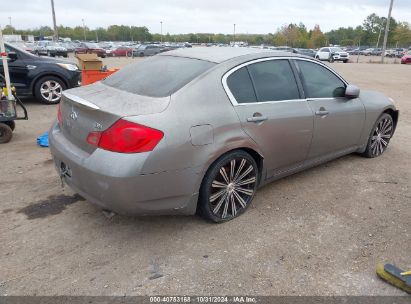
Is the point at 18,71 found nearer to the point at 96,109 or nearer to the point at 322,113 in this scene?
the point at 96,109

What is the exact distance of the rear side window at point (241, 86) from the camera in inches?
129

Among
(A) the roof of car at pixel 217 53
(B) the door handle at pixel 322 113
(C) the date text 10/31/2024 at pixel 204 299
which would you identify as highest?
(A) the roof of car at pixel 217 53

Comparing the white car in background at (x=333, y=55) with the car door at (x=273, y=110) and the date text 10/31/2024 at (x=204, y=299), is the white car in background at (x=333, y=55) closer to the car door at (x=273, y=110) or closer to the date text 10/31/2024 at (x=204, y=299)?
the car door at (x=273, y=110)

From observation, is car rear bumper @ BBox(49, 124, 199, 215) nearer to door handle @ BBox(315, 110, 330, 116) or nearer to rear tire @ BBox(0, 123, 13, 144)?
door handle @ BBox(315, 110, 330, 116)

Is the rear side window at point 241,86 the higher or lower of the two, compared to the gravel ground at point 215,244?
higher

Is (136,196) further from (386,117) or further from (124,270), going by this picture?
(386,117)

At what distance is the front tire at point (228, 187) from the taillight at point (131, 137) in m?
0.66

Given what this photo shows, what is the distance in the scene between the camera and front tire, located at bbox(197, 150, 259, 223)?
3.14 meters

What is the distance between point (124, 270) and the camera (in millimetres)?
2719

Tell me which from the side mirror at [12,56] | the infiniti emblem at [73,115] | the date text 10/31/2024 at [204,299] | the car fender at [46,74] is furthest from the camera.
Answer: the car fender at [46,74]

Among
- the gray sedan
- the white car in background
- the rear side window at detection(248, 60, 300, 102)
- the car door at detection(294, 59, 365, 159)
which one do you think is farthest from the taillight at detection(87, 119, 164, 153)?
the white car in background

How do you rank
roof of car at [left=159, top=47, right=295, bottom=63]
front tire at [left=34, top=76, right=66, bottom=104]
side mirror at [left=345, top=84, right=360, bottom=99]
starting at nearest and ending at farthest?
roof of car at [left=159, top=47, right=295, bottom=63] < side mirror at [left=345, top=84, right=360, bottom=99] < front tire at [left=34, top=76, right=66, bottom=104]

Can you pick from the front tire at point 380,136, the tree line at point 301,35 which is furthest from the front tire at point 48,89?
the tree line at point 301,35

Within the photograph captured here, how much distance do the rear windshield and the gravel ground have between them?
123 cm
